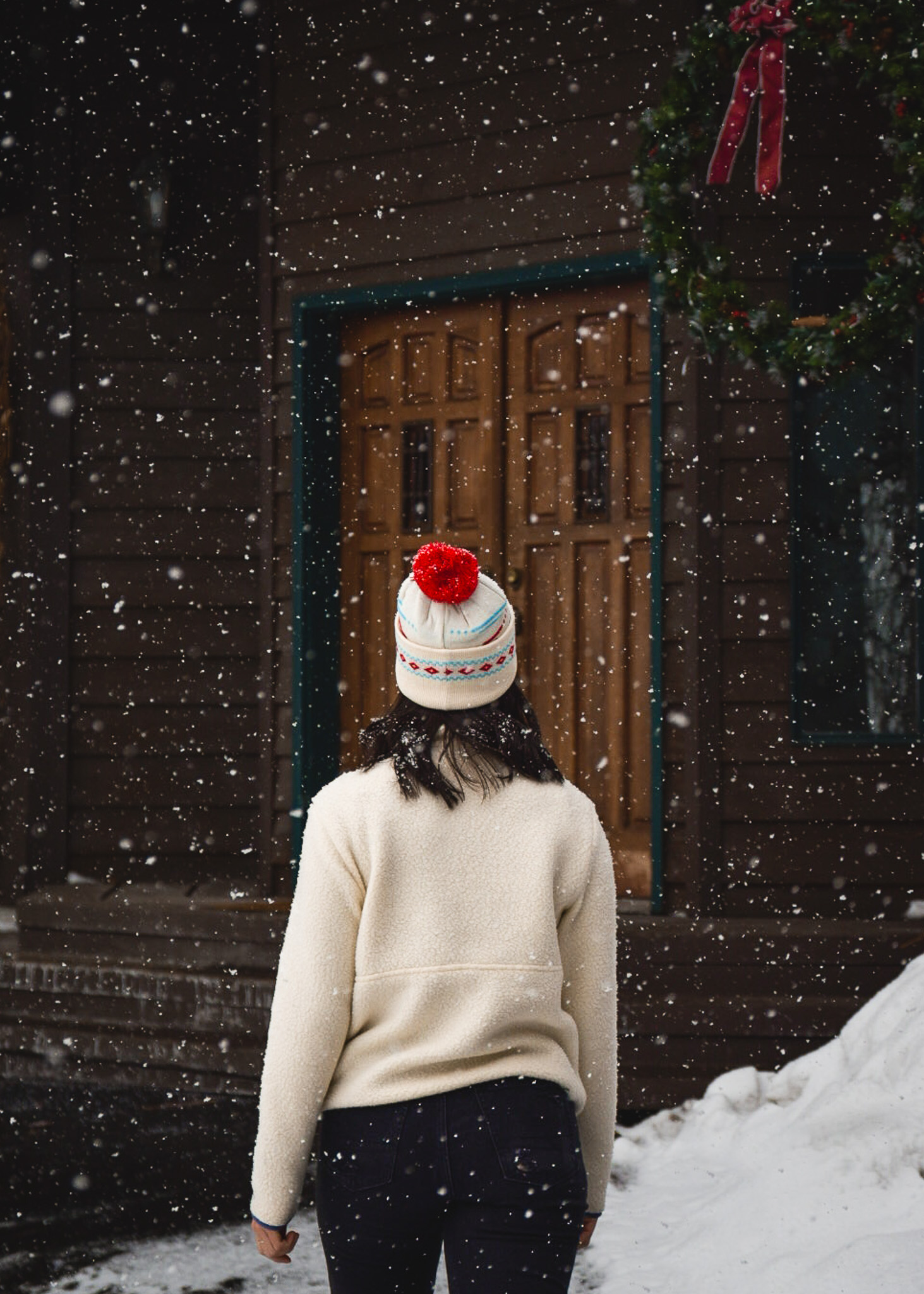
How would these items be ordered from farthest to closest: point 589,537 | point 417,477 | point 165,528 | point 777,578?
point 165,528 < point 417,477 < point 589,537 < point 777,578

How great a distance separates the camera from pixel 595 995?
246cm

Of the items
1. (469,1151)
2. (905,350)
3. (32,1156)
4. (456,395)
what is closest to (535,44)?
(456,395)

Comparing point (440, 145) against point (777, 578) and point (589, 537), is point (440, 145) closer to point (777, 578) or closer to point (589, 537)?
point (589, 537)

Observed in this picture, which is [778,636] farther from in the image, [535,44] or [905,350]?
[535,44]

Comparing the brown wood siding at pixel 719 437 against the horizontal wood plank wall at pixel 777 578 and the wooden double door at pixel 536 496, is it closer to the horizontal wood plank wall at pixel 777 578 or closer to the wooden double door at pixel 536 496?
the horizontal wood plank wall at pixel 777 578

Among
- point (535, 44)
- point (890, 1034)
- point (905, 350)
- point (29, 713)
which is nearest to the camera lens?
point (890, 1034)

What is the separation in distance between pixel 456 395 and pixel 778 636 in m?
2.14

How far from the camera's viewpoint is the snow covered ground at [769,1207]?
4355 millimetres

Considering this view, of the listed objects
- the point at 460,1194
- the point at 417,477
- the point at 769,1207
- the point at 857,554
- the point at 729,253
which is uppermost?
the point at 729,253

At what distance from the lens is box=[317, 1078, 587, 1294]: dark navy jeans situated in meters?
2.26

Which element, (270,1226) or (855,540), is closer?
(270,1226)

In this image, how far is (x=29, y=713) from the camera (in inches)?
356

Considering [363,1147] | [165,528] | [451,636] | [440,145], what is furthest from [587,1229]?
[165,528]

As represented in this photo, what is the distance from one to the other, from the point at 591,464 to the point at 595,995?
18.5 feet
